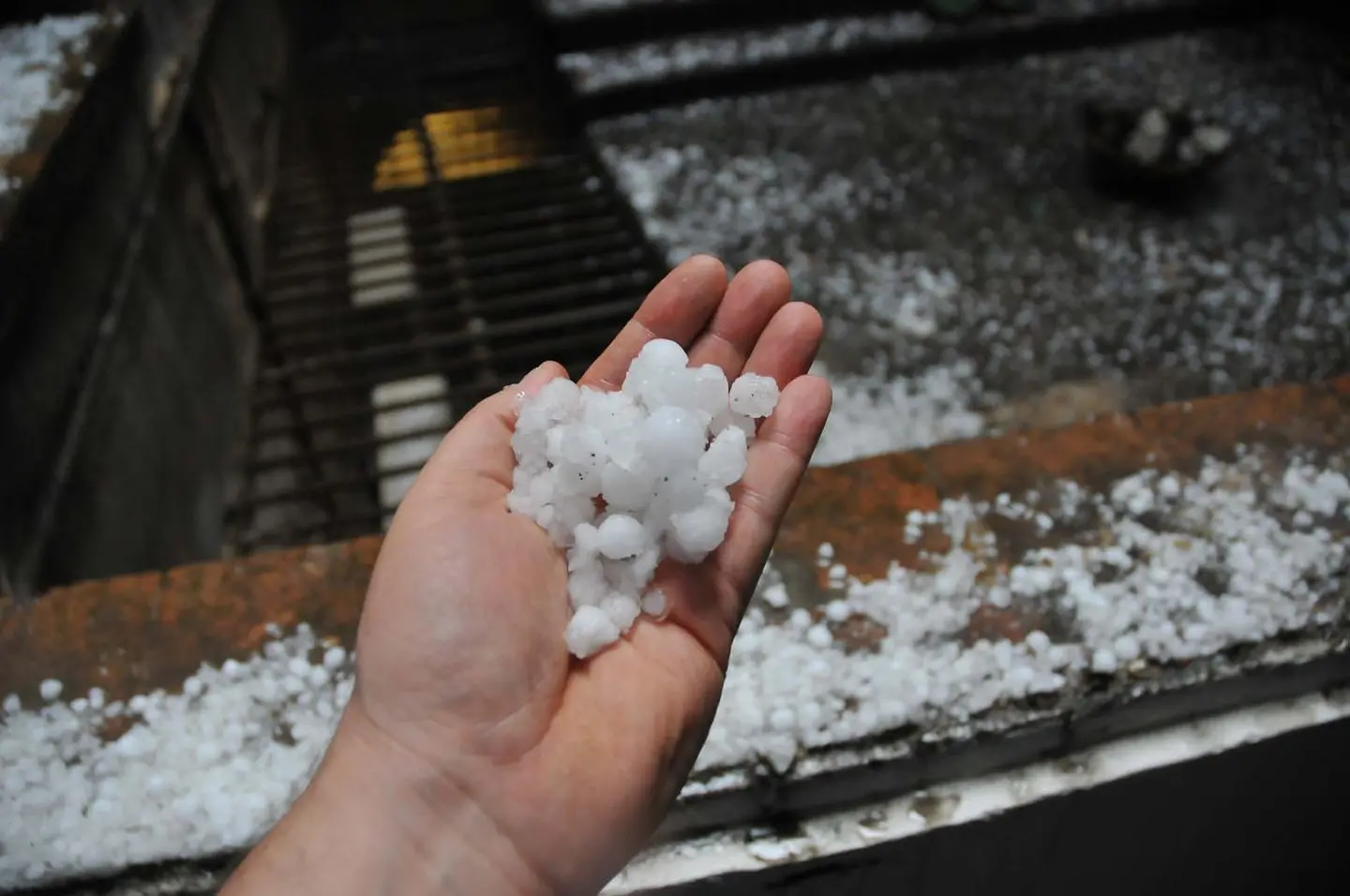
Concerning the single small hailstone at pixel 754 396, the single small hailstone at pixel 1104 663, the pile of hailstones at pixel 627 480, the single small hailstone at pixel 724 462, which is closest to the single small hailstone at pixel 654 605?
the pile of hailstones at pixel 627 480

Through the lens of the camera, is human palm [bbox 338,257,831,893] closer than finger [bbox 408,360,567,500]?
Yes

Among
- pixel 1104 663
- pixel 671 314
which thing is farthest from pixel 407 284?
pixel 1104 663

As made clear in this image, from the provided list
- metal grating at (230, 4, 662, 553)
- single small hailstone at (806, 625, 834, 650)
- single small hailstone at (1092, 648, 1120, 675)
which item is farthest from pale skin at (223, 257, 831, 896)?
metal grating at (230, 4, 662, 553)

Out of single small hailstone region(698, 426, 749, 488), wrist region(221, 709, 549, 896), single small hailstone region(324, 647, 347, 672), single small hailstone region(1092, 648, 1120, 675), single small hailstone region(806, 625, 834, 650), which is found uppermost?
single small hailstone region(698, 426, 749, 488)

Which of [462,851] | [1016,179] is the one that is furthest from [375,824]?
[1016,179]

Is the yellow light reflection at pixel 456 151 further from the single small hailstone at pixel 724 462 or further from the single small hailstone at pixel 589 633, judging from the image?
the single small hailstone at pixel 589 633

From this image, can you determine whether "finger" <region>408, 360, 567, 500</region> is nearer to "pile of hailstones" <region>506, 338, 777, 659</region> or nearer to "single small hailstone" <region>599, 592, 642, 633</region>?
"pile of hailstones" <region>506, 338, 777, 659</region>
